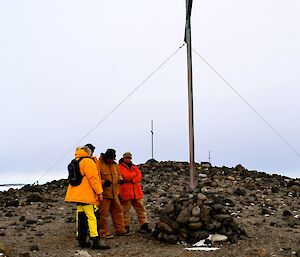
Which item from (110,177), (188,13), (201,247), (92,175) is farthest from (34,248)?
(188,13)

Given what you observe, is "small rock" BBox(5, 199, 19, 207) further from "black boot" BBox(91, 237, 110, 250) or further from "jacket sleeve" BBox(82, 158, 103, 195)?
"jacket sleeve" BBox(82, 158, 103, 195)

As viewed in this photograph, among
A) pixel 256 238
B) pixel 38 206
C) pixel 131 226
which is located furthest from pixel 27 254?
pixel 38 206

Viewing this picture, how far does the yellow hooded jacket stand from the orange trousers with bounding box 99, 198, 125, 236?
1098 millimetres

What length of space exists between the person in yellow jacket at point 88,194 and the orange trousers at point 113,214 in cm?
92

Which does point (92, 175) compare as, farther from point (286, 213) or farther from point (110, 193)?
point (286, 213)

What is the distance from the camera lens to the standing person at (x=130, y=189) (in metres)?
11.0

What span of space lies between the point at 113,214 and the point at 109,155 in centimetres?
136

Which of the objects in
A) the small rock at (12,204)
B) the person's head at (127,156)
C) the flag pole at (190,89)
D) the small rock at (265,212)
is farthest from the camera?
the small rock at (12,204)

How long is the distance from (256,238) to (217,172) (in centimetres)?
990

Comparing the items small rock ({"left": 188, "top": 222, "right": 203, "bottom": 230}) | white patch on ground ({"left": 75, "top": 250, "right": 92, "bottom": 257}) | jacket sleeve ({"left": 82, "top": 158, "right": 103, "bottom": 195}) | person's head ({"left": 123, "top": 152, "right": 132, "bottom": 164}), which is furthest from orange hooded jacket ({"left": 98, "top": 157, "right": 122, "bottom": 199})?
small rock ({"left": 188, "top": 222, "right": 203, "bottom": 230})

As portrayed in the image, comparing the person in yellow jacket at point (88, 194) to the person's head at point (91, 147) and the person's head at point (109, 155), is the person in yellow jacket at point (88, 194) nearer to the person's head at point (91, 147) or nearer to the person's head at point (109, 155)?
the person's head at point (91, 147)

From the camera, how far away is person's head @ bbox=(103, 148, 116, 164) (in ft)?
34.0

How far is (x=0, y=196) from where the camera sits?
17469 millimetres

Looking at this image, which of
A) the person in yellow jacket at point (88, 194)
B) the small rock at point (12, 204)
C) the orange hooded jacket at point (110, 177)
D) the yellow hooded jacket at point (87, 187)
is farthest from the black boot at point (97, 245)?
the small rock at point (12, 204)
